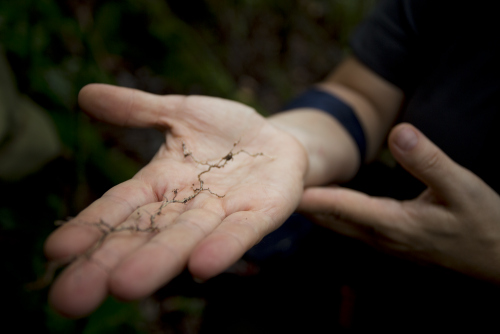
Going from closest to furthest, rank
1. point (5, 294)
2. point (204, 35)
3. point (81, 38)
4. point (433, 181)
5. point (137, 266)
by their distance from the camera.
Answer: point (137, 266) < point (433, 181) < point (5, 294) < point (81, 38) < point (204, 35)

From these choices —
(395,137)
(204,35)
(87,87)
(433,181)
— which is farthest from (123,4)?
(433,181)

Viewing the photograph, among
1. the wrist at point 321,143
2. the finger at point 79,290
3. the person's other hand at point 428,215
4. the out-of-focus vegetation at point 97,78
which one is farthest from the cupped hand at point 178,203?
the out-of-focus vegetation at point 97,78

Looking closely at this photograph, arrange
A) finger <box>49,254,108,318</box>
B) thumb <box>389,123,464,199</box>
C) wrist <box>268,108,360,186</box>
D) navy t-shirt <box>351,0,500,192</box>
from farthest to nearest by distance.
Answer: wrist <box>268,108,360,186</box>
navy t-shirt <box>351,0,500,192</box>
thumb <box>389,123,464,199</box>
finger <box>49,254,108,318</box>

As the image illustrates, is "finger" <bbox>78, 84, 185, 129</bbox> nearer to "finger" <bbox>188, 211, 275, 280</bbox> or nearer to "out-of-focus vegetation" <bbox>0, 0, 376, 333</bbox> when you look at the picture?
"finger" <bbox>188, 211, 275, 280</bbox>

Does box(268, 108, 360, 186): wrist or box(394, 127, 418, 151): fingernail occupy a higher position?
box(394, 127, 418, 151): fingernail

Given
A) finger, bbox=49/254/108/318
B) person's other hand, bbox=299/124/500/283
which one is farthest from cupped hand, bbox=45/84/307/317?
person's other hand, bbox=299/124/500/283

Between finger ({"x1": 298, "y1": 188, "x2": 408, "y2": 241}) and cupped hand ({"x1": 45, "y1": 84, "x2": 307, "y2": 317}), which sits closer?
cupped hand ({"x1": 45, "y1": 84, "x2": 307, "y2": 317})

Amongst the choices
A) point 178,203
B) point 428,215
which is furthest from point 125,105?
point 428,215

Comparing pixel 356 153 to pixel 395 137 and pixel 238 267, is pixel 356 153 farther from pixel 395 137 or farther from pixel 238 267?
pixel 238 267
